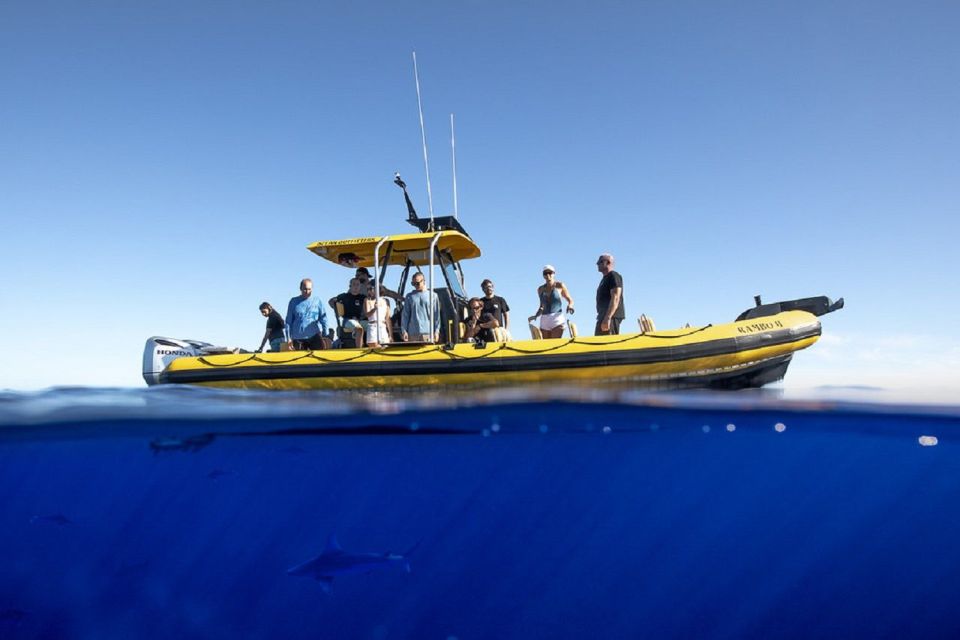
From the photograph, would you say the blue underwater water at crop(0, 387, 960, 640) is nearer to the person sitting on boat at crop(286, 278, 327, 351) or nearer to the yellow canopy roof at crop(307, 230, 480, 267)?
the person sitting on boat at crop(286, 278, 327, 351)

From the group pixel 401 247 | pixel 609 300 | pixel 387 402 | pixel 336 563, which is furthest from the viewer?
pixel 401 247

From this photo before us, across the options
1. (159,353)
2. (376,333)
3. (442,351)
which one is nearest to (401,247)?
(376,333)

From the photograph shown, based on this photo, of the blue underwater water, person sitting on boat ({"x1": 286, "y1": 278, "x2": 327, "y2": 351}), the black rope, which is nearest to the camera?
the blue underwater water

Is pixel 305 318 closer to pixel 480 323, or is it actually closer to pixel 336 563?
pixel 480 323

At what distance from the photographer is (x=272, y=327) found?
376 inches

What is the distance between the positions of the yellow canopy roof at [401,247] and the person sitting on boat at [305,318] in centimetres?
99

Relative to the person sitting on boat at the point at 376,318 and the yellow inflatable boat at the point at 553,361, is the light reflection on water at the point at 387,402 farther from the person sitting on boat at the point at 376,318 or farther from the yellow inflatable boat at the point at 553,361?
the person sitting on boat at the point at 376,318

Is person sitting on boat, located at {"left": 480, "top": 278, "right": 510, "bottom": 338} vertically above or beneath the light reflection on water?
above

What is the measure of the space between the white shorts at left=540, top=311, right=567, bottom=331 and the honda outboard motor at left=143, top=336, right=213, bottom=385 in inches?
239

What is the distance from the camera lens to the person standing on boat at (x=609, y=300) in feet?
25.5

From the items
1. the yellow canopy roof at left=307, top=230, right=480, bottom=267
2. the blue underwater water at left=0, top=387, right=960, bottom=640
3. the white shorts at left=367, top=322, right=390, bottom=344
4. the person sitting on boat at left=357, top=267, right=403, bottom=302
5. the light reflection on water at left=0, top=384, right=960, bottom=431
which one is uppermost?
the yellow canopy roof at left=307, top=230, right=480, bottom=267

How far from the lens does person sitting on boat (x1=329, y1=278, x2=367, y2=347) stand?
8594mm

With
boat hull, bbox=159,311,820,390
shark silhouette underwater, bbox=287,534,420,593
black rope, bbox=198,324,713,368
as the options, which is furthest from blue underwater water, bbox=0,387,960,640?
shark silhouette underwater, bbox=287,534,420,593

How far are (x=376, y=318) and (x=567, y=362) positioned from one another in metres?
3.21
